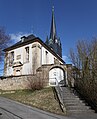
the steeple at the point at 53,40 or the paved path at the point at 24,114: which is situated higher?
the steeple at the point at 53,40

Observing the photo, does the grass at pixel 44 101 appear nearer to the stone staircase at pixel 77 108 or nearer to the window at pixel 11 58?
the stone staircase at pixel 77 108

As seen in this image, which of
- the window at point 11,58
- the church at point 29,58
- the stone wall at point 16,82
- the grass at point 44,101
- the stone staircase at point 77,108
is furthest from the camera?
the window at point 11,58

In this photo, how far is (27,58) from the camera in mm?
28797

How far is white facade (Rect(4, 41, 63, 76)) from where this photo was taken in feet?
90.1

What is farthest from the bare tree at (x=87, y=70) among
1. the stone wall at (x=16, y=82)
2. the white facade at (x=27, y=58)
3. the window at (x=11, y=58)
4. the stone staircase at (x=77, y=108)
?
the window at (x=11, y=58)

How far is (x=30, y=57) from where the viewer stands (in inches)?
1105

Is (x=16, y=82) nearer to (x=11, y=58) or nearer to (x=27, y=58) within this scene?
(x=27, y=58)

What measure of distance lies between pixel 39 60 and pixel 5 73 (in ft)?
25.0

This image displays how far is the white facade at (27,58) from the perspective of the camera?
27.5 metres

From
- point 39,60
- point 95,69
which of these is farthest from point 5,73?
point 95,69

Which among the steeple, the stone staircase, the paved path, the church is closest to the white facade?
the church

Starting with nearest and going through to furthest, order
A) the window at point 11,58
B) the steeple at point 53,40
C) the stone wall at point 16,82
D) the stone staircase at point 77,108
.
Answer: the stone staircase at point 77,108 < the stone wall at point 16,82 < the window at point 11,58 < the steeple at point 53,40

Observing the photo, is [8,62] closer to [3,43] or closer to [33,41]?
[3,43]

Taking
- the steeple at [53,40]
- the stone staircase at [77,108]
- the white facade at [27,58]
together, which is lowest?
the stone staircase at [77,108]
